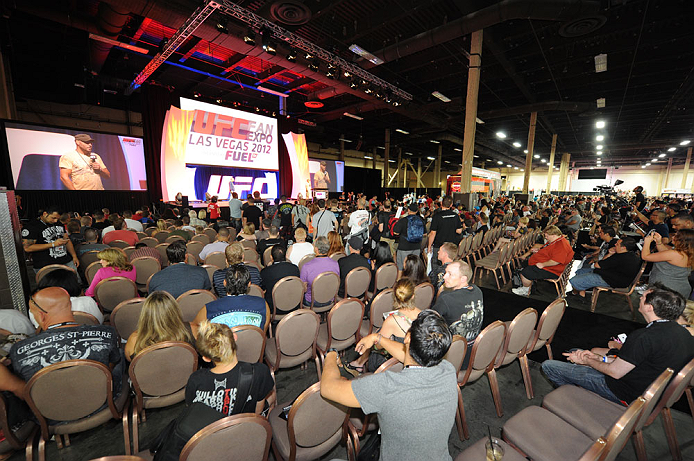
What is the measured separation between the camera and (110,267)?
10.2 ft

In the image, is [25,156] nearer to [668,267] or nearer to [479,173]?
[668,267]

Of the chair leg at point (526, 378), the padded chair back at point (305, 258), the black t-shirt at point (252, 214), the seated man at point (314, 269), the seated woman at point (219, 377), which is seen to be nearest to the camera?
the seated woman at point (219, 377)

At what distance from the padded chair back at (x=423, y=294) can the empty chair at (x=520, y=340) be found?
964 millimetres

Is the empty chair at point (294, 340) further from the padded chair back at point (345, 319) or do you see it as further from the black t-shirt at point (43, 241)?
the black t-shirt at point (43, 241)

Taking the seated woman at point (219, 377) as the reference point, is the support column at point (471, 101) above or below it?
above

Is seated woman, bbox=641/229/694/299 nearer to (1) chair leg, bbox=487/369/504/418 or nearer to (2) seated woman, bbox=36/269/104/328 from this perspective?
(1) chair leg, bbox=487/369/504/418

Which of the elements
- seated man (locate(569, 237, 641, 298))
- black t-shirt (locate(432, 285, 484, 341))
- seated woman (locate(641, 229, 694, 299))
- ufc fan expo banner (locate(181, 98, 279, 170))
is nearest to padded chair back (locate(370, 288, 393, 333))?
black t-shirt (locate(432, 285, 484, 341))

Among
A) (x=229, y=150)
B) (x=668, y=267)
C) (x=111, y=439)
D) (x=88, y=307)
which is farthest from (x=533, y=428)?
(x=229, y=150)

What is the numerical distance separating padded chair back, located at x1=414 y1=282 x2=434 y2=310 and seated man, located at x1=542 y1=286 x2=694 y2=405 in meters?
1.53

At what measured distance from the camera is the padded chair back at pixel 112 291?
2.89m

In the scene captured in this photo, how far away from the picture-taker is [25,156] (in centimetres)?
909

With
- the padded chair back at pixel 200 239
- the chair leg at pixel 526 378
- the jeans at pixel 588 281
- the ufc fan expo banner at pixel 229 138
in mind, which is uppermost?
the ufc fan expo banner at pixel 229 138

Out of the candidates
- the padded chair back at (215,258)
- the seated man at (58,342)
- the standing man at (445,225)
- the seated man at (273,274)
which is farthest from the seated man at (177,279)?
the standing man at (445,225)

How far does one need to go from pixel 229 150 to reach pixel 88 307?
1175 cm
